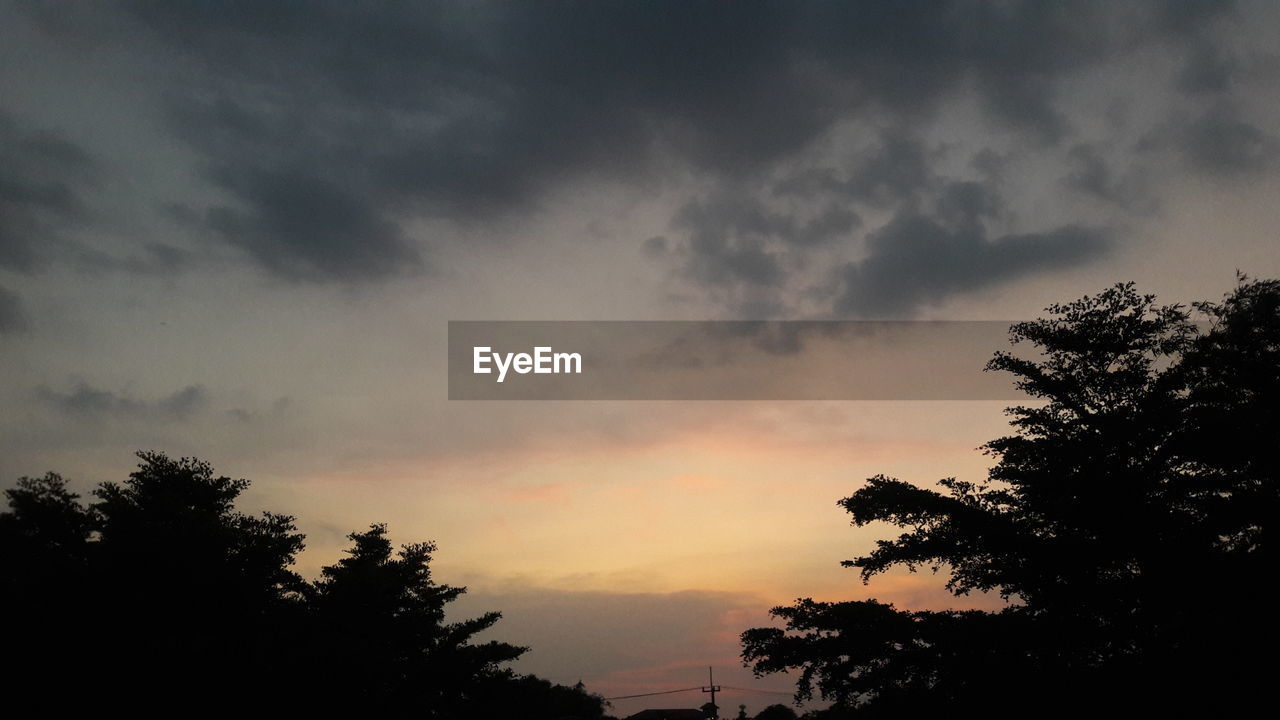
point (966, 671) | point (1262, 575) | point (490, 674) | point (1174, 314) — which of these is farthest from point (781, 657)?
point (490, 674)

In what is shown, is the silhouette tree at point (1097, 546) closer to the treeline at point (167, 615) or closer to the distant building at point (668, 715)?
the treeline at point (167, 615)

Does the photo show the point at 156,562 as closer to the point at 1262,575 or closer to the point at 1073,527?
the point at 1073,527

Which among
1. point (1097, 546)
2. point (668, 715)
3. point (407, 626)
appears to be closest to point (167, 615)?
point (407, 626)

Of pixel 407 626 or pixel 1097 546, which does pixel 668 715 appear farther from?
pixel 1097 546

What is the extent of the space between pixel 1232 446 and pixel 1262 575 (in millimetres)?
3757

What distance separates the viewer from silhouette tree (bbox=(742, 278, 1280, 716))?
17797 mm

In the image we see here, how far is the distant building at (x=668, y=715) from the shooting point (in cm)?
12094

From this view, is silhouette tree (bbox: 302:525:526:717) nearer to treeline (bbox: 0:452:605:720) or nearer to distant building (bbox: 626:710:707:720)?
treeline (bbox: 0:452:605:720)

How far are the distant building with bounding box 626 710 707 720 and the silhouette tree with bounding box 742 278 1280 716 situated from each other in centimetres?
11056

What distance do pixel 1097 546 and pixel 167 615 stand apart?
2894 centimetres

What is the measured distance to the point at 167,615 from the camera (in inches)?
1001

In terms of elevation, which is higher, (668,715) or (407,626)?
(407,626)

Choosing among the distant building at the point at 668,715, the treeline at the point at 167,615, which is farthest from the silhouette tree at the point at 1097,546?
the distant building at the point at 668,715

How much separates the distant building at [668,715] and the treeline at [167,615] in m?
92.2
